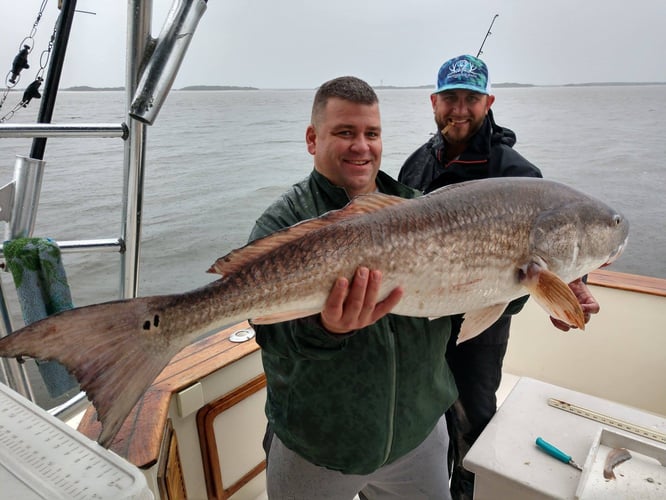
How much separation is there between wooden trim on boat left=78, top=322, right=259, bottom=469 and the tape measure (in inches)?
72.2

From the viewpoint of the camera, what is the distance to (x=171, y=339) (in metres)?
1.43

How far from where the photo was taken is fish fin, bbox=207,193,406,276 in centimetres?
155

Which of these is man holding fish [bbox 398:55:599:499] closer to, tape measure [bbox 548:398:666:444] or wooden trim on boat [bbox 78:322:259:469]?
tape measure [bbox 548:398:666:444]

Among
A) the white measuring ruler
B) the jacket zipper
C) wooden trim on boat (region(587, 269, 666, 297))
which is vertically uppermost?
the white measuring ruler

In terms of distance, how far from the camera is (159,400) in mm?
2330

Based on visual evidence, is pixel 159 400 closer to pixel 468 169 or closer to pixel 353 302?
pixel 353 302

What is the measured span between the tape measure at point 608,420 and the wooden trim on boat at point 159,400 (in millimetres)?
1834

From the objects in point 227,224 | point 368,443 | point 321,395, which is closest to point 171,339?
point 321,395

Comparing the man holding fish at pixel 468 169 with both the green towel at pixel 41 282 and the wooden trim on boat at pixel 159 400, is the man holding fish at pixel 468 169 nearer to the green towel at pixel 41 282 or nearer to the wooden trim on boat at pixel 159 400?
the wooden trim on boat at pixel 159 400

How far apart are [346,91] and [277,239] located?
88 cm

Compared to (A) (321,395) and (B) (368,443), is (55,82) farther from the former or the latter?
(B) (368,443)

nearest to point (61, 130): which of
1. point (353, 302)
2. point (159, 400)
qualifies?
point (159, 400)

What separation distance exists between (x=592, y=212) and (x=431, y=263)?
88 cm

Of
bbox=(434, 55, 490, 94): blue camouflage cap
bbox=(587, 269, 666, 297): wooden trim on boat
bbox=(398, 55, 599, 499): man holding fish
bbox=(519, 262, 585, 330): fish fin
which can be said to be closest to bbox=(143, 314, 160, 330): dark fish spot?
bbox=(519, 262, 585, 330): fish fin
